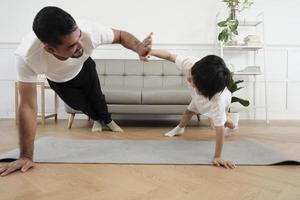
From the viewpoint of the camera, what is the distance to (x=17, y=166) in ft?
4.14

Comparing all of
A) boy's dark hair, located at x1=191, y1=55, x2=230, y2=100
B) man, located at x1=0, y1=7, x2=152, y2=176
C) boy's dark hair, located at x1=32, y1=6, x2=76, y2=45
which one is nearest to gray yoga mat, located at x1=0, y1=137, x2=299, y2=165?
man, located at x1=0, y1=7, x2=152, y2=176

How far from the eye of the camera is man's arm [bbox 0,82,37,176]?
4.20ft

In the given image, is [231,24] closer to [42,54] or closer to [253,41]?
[253,41]

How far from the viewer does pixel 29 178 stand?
115 centimetres

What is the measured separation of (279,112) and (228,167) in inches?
104

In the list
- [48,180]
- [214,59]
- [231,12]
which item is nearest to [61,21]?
[48,180]

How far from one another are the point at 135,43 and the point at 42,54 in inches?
16.6

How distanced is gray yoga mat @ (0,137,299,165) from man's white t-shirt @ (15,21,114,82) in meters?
0.46

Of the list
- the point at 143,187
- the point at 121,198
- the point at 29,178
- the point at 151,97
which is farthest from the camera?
the point at 151,97

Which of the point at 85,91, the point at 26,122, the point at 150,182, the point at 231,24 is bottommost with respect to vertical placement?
the point at 150,182

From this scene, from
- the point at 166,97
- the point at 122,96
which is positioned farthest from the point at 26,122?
the point at 166,97

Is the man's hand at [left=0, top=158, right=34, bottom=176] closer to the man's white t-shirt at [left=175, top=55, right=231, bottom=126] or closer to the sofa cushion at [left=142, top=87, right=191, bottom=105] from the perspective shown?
the man's white t-shirt at [left=175, top=55, right=231, bottom=126]

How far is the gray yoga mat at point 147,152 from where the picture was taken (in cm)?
144

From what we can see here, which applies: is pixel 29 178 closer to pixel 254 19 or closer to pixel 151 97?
pixel 151 97
